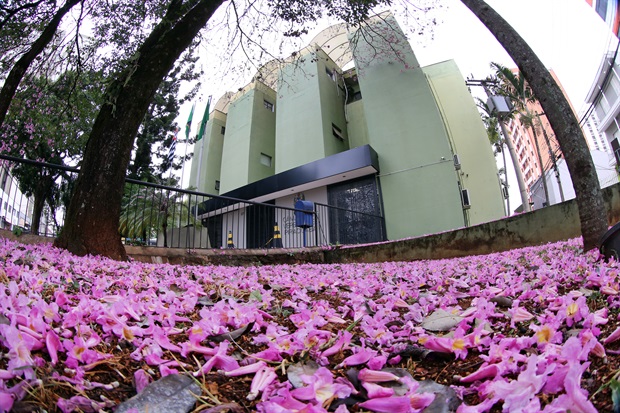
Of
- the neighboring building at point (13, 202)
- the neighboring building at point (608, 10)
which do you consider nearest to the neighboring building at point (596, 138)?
the neighboring building at point (608, 10)

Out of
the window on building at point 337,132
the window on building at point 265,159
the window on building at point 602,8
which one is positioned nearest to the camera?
the window on building at point 602,8

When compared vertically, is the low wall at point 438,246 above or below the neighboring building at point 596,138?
below

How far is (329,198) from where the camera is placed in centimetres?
1346

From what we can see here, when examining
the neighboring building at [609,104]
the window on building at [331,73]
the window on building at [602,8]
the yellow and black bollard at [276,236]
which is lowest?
the yellow and black bollard at [276,236]

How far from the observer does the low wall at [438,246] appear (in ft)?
16.5

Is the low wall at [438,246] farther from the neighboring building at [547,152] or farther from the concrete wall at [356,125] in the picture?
the concrete wall at [356,125]

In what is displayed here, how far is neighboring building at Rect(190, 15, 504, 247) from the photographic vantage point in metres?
11.5

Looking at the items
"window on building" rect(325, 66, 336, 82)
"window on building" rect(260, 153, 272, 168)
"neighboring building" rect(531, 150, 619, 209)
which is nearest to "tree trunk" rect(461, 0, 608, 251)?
"window on building" rect(325, 66, 336, 82)

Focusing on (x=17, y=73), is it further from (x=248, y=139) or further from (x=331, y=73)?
(x=331, y=73)

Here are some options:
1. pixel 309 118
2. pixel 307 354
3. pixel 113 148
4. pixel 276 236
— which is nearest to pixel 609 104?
pixel 309 118

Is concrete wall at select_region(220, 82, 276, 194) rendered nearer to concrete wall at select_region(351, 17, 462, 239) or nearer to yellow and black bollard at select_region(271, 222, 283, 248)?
concrete wall at select_region(351, 17, 462, 239)

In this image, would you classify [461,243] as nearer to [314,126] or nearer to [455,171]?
[455,171]

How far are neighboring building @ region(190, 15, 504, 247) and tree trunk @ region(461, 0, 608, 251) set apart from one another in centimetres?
608

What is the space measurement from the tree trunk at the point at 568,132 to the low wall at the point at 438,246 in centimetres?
206
